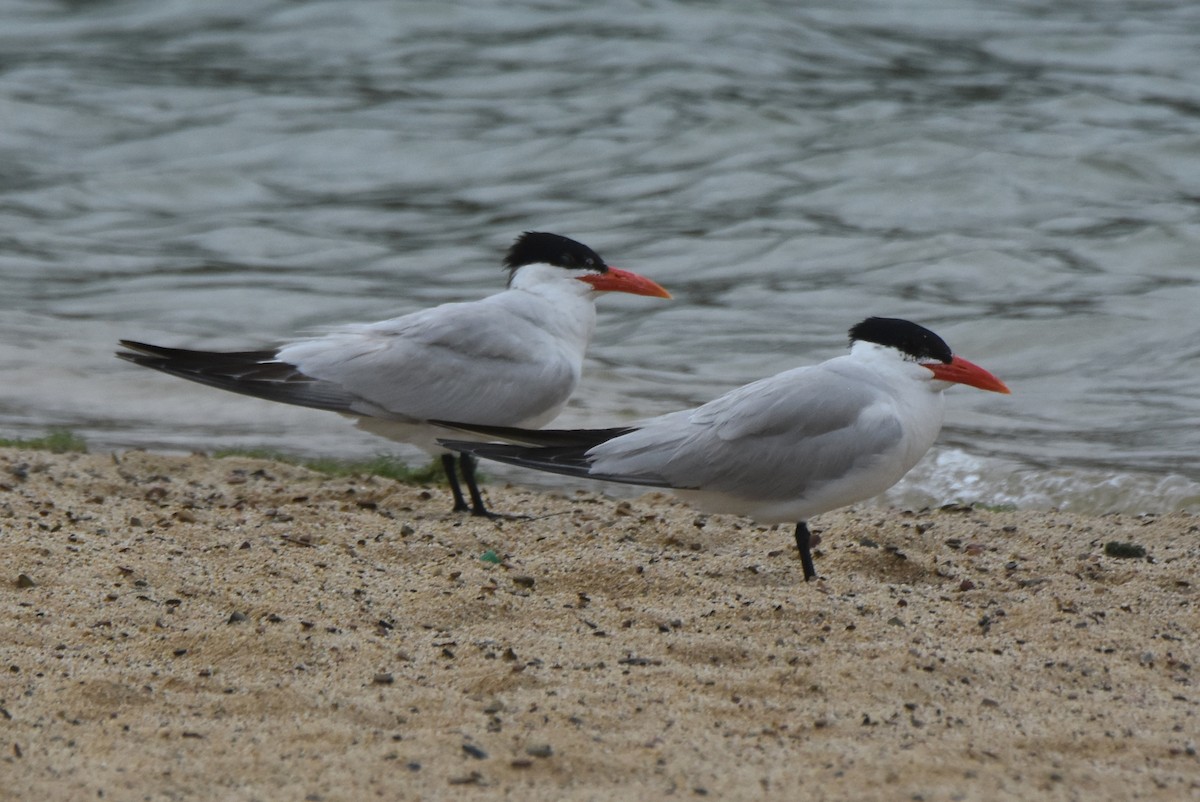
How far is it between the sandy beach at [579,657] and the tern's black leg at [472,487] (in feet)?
0.79

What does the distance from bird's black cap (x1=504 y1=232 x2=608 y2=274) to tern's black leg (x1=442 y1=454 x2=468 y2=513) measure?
2.80 feet

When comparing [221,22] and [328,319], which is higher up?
[221,22]

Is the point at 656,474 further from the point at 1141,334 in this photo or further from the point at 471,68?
the point at 471,68

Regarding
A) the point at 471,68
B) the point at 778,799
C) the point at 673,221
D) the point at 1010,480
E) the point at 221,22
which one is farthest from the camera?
the point at 221,22

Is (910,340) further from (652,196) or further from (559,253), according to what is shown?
(652,196)

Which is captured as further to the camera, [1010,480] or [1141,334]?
[1141,334]

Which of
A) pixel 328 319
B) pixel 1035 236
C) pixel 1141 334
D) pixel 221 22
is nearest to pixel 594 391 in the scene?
pixel 328 319

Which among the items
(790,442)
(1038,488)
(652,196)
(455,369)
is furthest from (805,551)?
(652,196)

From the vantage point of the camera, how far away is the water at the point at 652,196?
814cm

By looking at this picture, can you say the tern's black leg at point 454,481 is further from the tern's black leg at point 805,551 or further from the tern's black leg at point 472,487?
the tern's black leg at point 805,551

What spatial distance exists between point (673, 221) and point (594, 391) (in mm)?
3502

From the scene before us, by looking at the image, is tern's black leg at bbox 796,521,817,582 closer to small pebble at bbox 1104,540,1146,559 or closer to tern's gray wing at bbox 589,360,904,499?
tern's gray wing at bbox 589,360,904,499

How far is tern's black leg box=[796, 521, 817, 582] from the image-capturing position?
471 centimetres

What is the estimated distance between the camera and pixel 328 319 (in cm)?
968
